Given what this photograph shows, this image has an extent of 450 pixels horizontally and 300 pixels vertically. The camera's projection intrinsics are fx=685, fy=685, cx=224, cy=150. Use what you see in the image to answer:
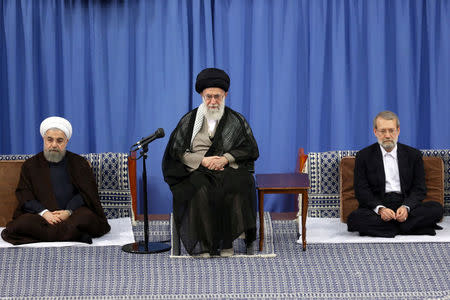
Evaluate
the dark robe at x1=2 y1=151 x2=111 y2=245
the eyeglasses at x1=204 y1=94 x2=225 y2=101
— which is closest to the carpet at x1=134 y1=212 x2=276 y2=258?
the dark robe at x1=2 y1=151 x2=111 y2=245

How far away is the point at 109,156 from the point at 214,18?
1.53 meters

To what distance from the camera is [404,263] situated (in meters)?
4.55

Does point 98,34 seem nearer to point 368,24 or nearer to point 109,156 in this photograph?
point 109,156

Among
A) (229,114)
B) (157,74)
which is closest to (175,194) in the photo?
(229,114)

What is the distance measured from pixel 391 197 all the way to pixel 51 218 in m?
2.59

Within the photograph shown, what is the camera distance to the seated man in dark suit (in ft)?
16.9

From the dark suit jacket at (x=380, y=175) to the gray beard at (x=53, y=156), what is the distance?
232cm

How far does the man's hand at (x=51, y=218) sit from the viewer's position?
508 centimetres

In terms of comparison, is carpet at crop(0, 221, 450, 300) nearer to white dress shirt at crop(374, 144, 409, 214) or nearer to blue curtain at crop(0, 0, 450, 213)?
white dress shirt at crop(374, 144, 409, 214)

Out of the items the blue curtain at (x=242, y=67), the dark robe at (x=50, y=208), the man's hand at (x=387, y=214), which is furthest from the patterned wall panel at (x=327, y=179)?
the dark robe at (x=50, y=208)

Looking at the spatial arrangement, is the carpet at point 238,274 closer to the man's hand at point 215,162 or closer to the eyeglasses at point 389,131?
the man's hand at point 215,162

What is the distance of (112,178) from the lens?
5848mm

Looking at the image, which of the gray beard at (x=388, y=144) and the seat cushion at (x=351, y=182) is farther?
the seat cushion at (x=351, y=182)

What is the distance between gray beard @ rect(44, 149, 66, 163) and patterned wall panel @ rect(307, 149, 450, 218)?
2.04 m
